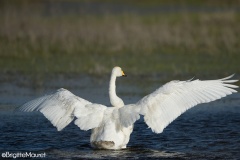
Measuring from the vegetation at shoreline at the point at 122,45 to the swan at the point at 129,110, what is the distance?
7491mm

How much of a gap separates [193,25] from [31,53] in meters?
7.12

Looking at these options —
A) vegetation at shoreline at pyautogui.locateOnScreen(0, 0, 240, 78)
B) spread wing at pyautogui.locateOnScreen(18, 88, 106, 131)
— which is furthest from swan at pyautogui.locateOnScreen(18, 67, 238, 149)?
vegetation at shoreline at pyautogui.locateOnScreen(0, 0, 240, 78)

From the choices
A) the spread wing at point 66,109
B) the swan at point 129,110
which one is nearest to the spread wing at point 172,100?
the swan at point 129,110

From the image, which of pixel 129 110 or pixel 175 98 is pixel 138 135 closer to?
pixel 175 98

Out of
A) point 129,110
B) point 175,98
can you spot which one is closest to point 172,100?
point 175,98

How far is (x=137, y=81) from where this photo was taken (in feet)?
55.8

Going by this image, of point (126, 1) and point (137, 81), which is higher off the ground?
point (126, 1)

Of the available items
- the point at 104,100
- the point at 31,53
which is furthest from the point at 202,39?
the point at 104,100

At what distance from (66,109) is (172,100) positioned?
1.63m

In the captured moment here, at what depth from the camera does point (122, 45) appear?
21.6 meters

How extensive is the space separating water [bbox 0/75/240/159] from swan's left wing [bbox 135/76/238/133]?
50 centimetres

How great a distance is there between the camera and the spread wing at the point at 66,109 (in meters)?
9.95

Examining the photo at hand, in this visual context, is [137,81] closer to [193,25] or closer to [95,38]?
[95,38]

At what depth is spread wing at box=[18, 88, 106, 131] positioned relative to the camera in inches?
392
